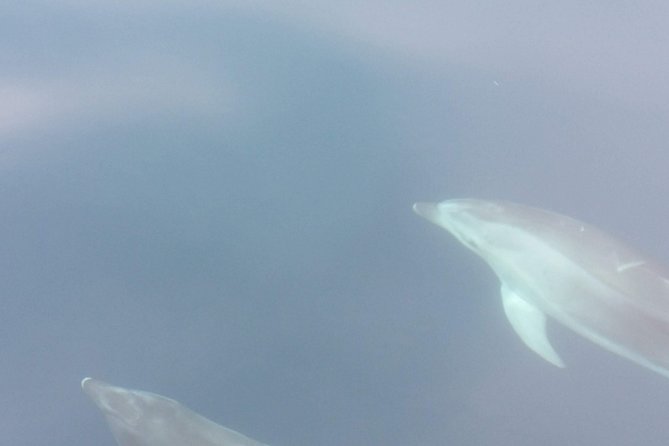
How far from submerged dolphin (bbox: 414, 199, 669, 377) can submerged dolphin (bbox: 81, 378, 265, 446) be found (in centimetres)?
299

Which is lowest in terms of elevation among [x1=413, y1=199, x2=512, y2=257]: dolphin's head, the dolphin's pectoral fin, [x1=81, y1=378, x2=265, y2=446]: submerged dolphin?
[x1=81, y1=378, x2=265, y2=446]: submerged dolphin

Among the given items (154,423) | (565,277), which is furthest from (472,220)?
(154,423)

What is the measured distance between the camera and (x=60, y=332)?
8320 mm

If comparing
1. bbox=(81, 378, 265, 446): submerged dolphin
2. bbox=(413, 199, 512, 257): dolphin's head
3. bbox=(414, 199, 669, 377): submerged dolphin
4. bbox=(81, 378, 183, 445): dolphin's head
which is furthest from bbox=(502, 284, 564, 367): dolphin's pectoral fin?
bbox=(81, 378, 183, 445): dolphin's head

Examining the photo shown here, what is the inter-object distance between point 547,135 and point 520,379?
2.78 meters

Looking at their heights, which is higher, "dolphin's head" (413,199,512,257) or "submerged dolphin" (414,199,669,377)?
"dolphin's head" (413,199,512,257)

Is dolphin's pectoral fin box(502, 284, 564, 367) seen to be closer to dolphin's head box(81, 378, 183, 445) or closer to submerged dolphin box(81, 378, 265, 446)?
submerged dolphin box(81, 378, 265, 446)

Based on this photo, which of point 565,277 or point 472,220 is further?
point 472,220

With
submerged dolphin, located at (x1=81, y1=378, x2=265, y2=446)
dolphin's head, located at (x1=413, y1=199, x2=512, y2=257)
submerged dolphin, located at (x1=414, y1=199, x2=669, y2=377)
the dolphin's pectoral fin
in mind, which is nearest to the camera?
submerged dolphin, located at (x1=81, y1=378, x2=265, y2=446)

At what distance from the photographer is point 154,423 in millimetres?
7180

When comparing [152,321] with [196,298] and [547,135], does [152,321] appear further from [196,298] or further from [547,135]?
[547,135]

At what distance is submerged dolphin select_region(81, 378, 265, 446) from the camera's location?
7078 mm

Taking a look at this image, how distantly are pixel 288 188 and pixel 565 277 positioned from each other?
8.87 feet

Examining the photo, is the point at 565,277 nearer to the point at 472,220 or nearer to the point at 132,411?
the point at 472,220
